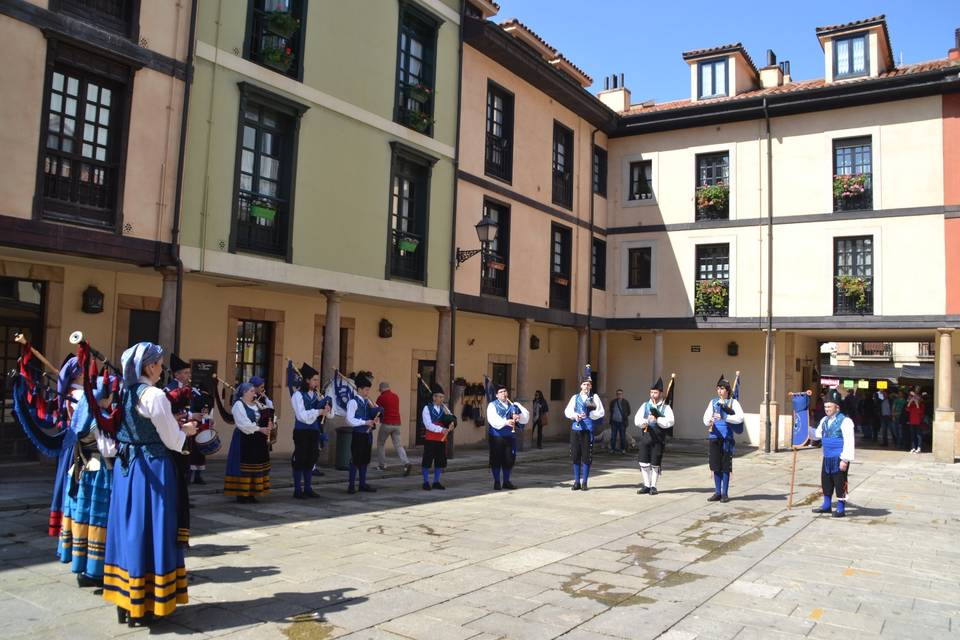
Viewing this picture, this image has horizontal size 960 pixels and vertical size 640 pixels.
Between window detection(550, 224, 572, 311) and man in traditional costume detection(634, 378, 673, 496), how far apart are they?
850 cm

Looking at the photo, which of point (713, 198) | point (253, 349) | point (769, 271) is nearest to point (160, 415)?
point (253, 349)

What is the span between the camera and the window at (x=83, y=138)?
1020cm

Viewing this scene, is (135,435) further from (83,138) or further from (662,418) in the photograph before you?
(662,418)

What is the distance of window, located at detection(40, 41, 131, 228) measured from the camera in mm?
10195

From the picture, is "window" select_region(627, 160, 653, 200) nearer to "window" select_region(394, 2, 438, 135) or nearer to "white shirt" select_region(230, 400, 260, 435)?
"window" select_region(394, 2, 438, 135)

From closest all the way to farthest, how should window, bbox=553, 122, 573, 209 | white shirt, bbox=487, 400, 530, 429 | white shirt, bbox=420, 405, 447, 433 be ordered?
white shirt, bbox=420, 405, 447, 433 < white shirt, bbox=487, 400, 530, 429 < window, bbox=553, 122, 573, 209

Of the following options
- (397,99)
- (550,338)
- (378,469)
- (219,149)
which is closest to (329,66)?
(397,99)

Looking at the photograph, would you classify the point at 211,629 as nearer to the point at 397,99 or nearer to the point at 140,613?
the point at 140,613

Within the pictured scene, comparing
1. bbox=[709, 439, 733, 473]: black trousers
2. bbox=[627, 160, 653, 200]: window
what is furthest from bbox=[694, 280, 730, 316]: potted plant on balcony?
bbox=[709, 439, 733, 473]: black trousers

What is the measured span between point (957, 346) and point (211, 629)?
2184cm

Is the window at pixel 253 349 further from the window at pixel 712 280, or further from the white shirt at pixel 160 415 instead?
the window at pixel 712 280

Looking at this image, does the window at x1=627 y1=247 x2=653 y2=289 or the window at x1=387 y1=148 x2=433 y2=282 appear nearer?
the window at x1=387 y1=148 x2=433 y2=282

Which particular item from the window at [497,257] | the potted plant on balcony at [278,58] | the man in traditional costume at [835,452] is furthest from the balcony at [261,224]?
the man in traditional costume at [835,452]

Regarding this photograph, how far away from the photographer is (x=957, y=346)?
20.9 metres
